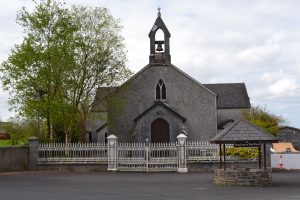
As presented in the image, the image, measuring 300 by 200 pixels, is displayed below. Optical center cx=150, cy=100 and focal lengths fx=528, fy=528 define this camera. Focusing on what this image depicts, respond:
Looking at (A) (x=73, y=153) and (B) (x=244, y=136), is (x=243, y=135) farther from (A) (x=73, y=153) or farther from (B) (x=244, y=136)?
(A) (x=73, y=153)

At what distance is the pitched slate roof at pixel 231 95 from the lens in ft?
191

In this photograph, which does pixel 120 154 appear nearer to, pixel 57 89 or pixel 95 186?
pixel 57 89

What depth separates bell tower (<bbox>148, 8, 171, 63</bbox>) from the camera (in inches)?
1748

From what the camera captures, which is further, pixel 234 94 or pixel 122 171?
pixel 234 94

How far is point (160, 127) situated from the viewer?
142 feet

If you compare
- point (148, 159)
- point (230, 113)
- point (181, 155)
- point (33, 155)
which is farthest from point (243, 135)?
point (230, 113)

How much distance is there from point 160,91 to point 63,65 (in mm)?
11398

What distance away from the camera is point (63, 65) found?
36.3 meters

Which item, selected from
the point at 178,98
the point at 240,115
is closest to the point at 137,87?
the point at 178,98

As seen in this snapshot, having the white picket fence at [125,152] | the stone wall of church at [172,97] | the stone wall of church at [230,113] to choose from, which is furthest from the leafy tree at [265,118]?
the white picket fence at [125,152]

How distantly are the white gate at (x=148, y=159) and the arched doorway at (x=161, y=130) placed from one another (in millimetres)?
9910

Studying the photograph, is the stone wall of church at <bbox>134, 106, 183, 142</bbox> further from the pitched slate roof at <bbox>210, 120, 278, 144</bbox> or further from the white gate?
the pitched slate roof at <bbox>210, 120, 278, 144</bbox>

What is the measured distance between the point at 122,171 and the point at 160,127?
11283 mm

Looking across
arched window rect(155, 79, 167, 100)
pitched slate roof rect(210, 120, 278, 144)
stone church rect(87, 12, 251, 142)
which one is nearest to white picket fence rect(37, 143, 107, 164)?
stone church rect(87, 12, 251, 142)
